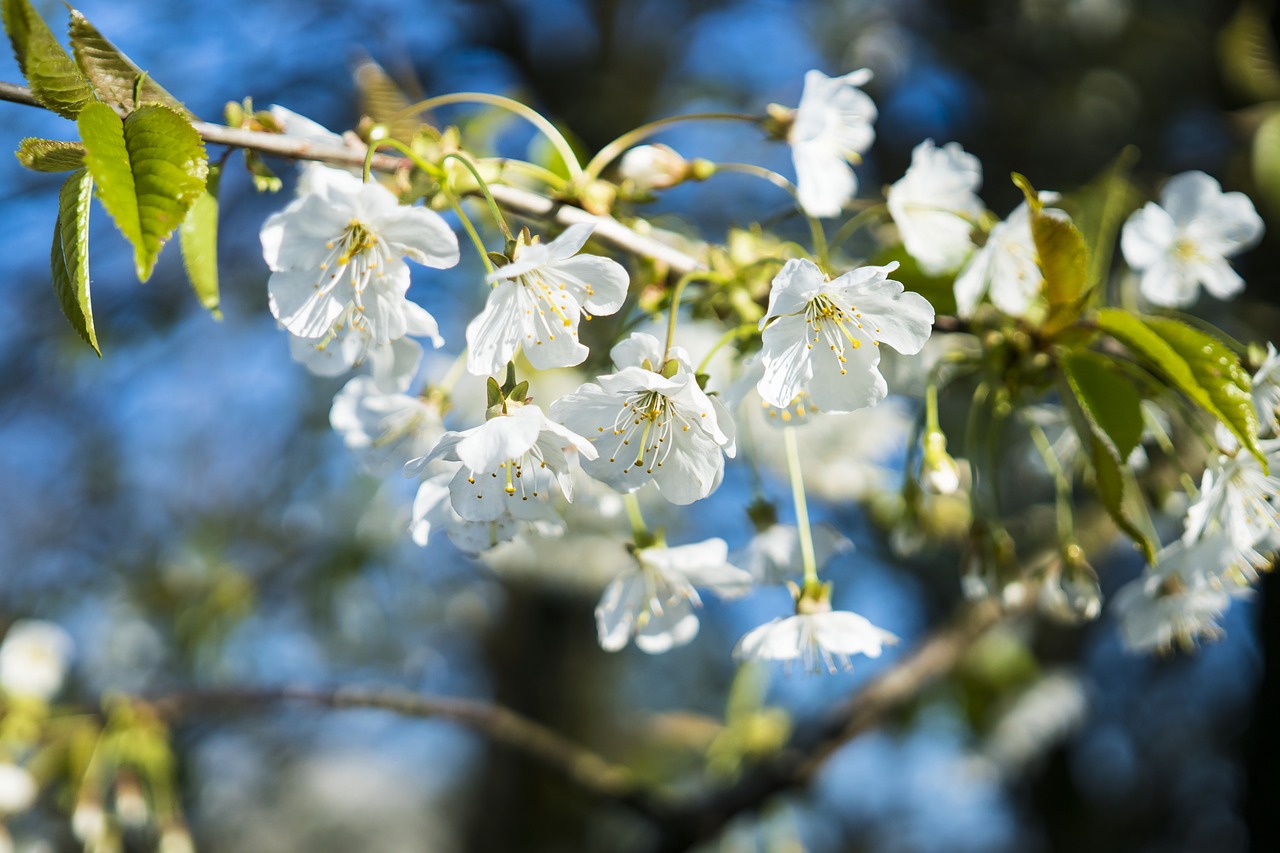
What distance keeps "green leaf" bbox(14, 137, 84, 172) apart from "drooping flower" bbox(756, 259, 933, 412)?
704mm

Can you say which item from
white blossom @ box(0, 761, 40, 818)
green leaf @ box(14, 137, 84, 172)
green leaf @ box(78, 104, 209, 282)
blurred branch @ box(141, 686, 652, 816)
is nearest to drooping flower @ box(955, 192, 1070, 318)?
green leaf @ box(78, 104, 209, 282)

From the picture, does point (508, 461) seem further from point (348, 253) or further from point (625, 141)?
point (625, 141)

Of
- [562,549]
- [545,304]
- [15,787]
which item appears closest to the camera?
[545,304]

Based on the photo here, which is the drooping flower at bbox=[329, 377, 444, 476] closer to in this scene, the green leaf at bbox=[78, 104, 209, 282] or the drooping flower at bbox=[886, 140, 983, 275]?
the green leaf at bbox=[78, 104, 209, 282]

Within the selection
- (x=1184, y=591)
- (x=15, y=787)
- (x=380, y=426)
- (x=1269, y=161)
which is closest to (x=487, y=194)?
(x=380, y=426)

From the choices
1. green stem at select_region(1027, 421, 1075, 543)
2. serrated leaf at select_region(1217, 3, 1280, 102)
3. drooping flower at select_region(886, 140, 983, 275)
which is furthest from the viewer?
serrated leaf at select_region(1217, 3, 1280, 102)

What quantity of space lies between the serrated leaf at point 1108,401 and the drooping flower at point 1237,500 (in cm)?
13

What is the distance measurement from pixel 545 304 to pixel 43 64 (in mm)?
524

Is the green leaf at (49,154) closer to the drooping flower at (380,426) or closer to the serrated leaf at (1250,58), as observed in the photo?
the drooping flower at (380,426)

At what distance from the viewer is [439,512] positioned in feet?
3.91

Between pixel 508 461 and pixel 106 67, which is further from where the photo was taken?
pixel 508 461

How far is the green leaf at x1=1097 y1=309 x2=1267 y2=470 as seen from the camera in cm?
92

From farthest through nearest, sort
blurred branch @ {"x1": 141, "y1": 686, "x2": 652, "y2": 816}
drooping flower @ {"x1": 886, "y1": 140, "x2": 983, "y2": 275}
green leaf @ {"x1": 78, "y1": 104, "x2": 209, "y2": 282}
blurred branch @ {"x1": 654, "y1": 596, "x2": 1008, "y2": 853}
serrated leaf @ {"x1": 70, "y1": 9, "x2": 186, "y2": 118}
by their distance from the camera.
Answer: blurred branch @ {"x1": 654, "y1": 596, "x2": 1008, "y2": 853} → blurred branch @ {"x1": 141, "y1": 686, "x2": 652, "y2": 816} → drooping flower @ {"x1": 886, "y1": 140, "x2": 983, "y2": 275} → serrated leaf @ {"x1": 70, "y1": 9, "x2": 186, "y2": 118} → green leaf @ {"x1": 78, "y1": 104, "x2": 209, "y2": 282}

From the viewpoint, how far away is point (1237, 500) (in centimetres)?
110
